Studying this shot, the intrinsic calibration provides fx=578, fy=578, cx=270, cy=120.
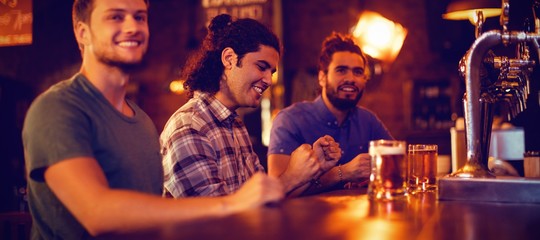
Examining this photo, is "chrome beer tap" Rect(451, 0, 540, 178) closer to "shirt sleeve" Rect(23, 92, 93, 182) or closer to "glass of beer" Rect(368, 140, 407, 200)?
"glass of beer" Rect(368, 140, 407, 200)

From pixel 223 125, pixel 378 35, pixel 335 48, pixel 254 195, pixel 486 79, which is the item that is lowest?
pixel 254 195

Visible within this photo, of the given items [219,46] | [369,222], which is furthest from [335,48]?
[369,222]

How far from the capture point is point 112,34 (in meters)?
1.64

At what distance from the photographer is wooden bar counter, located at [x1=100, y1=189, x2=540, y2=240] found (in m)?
0.94

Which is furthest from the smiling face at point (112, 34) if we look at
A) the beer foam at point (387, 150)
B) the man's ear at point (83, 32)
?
the beer foam at point (387, 150)

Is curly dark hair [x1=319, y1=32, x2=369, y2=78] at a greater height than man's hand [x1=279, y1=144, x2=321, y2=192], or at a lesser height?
greater

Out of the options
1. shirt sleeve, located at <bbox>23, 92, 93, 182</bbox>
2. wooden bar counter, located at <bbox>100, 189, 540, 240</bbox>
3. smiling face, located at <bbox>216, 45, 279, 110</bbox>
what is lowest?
wooden bar counter, located at <bbox>100, 189, 540, 240</bbox>

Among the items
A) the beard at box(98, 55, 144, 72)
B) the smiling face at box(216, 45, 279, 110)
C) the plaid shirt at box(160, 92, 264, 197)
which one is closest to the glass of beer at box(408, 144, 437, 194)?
the plaid shirt at box(160, 92, 264, 197)

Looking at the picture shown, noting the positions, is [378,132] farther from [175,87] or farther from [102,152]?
[175,87]

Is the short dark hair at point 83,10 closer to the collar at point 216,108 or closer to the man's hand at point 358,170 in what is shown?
the collar at point 216,108

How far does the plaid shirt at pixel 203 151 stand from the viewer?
80.4 inches

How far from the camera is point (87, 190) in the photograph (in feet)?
4.33

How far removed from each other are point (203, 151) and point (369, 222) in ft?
3.48

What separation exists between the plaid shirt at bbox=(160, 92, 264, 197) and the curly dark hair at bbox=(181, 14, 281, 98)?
17 cm
